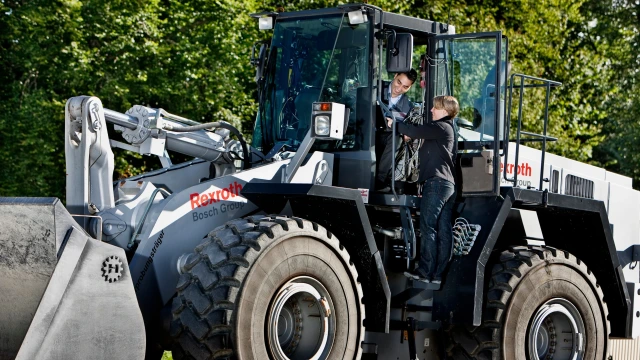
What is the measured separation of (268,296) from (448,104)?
2.63 metres

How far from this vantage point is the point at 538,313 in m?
9.73

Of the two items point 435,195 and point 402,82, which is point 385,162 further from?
point 402,82

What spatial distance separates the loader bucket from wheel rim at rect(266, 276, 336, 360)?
135 cm

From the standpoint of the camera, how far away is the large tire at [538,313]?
30.6 feet

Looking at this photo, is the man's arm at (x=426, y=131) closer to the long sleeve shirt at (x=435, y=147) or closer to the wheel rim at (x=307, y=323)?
the long sleeve shirt at (x=435, y=147)

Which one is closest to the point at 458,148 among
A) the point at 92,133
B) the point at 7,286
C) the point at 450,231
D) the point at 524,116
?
the point at 450,231

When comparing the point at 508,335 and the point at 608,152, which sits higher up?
the point at 608,152

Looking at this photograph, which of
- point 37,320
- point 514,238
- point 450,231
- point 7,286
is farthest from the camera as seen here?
point 514,238

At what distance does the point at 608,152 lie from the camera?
30.8 metres

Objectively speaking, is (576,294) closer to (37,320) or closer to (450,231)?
(450,231)

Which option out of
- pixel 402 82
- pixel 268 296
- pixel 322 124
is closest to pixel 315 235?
pixel 268 296

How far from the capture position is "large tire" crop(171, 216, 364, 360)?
745cm

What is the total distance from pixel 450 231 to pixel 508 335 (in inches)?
42.7

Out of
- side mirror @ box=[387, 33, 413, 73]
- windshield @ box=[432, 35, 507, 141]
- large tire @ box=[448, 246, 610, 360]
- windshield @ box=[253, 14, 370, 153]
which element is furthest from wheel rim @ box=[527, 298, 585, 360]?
side mirror @ box=[387, 33, 413, 73]
